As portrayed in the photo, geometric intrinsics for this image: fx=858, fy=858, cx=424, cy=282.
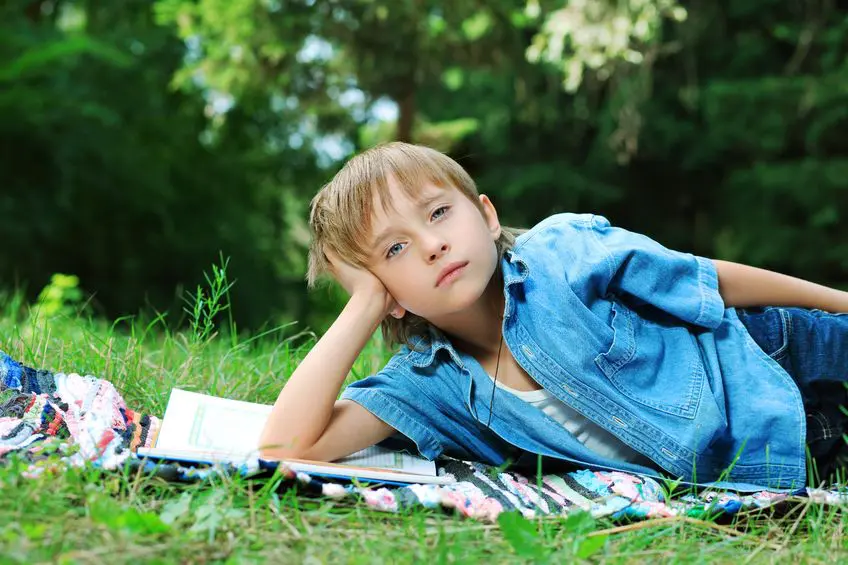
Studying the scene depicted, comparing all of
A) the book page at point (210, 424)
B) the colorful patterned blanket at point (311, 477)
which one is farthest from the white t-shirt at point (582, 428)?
the book page at point (210, 424)

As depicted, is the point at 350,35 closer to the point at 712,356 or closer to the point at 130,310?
the point at 130,310

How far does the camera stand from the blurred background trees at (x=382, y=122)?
6.46m

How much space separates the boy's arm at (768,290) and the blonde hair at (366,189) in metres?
0.56

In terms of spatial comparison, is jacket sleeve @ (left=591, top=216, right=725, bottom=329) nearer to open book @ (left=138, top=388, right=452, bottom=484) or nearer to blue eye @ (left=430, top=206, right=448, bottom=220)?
blue eye @ (left=430, top=206, right=448, bottom=220)

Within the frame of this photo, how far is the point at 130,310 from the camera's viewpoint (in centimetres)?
768

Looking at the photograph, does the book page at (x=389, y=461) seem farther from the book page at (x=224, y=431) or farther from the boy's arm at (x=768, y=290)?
the boy's arm at (x=768, y=290)

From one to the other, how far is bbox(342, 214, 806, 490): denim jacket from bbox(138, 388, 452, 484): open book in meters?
0.09

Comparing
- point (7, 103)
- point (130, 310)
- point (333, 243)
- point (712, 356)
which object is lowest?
point (130, 310)

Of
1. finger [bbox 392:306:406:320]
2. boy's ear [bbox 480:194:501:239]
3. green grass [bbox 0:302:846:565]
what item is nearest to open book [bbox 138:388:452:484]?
green grass [bbox 0:302:846:565]

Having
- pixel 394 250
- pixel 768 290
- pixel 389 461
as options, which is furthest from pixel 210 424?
pixel 768 290

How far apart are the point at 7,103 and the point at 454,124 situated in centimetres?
405

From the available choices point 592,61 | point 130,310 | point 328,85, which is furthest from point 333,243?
point 130,310

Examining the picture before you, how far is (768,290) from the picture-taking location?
7.09ft

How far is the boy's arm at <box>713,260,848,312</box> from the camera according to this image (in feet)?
7.04
